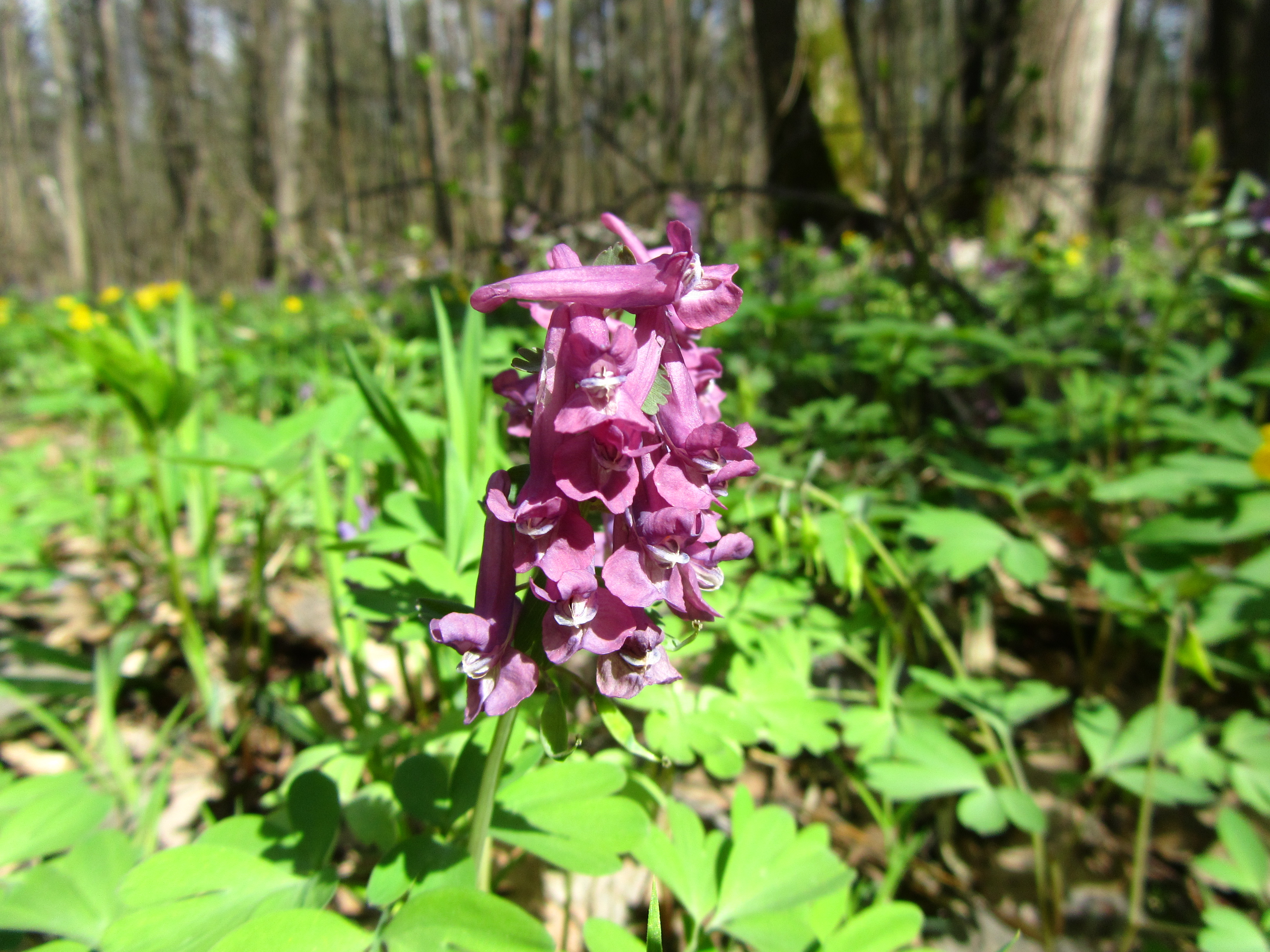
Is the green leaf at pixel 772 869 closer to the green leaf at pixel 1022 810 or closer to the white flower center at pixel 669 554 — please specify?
the green leaf at pixel 1022 810

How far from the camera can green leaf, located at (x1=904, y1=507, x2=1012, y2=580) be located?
5.34 ft

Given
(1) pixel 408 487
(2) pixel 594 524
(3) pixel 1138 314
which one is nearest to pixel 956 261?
(3) pixel 1138 314

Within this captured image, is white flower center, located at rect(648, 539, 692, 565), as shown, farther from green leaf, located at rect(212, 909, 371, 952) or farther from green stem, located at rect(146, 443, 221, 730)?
green stem, located at rect(146, 443, 221, 730)

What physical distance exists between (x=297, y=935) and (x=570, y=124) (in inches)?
216

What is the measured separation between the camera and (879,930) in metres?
1.11

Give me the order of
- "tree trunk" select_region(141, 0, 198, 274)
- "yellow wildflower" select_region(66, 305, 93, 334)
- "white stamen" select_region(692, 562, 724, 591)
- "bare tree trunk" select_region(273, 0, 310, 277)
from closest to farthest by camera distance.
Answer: "white stamen" select_region(692, 562, 724, 591), "yellow wildflower" select_region(66, 305, 93, 334), "bare tree trunk" select_region(273, 0, 310, 277), "tree trunk" select_region(141, 0, 198, 274)

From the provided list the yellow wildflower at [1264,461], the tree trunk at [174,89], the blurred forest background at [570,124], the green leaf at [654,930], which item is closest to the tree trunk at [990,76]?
the blurred forest background at [570,124]

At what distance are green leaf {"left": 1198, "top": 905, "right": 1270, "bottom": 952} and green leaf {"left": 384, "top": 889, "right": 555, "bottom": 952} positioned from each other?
50.1 inches

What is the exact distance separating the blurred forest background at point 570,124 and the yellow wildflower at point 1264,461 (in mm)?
1315

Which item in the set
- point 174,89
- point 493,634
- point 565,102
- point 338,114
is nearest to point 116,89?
point 174,89

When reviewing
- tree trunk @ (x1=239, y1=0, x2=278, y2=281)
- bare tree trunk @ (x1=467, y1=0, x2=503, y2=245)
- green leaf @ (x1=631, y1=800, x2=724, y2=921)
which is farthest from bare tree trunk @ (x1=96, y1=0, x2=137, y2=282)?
green leaf @ (x1=631, y1=800, x2=724, y2=921)

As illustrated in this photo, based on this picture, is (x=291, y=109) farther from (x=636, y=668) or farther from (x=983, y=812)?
(x=983, y=812)

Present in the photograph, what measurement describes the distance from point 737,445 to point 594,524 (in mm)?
239

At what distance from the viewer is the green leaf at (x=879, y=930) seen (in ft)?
3.54
